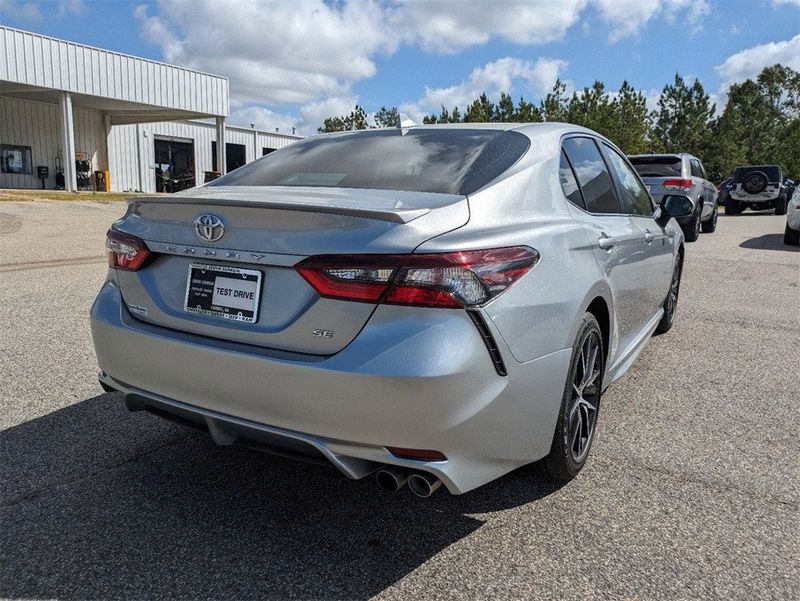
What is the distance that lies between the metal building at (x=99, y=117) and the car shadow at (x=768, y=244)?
804 inches

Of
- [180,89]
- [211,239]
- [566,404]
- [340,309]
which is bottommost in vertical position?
[566,404]

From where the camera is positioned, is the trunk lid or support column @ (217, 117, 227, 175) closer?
the trunk lid

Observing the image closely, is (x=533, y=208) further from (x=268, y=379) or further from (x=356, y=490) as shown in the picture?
(x=356, y=490)

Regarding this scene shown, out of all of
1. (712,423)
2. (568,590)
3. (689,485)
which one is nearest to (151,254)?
(568,590)

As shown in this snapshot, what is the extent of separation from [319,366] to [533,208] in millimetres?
1080

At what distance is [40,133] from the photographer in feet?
95.4

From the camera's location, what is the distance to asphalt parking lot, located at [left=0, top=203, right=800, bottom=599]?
2.20m

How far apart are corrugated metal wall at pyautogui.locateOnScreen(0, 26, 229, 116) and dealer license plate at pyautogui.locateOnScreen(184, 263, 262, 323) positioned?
2438 cm

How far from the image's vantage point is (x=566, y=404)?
258cm

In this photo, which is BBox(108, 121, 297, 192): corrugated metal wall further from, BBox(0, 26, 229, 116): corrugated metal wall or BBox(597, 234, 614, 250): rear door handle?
BBox(597, 234, 614, 250): rear door handle

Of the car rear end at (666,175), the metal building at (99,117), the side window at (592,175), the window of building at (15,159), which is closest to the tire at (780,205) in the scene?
the car rear end at (666,175)

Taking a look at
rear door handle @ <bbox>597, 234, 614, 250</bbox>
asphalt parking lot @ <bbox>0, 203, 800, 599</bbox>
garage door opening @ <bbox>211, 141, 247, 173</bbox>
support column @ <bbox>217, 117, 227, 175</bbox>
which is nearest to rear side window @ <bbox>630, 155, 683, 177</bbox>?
asphalt parking lot @ <bbox>0, 203, 800, 599</bbox>

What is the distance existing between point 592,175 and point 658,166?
10073mm

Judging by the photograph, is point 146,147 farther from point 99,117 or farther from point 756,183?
point 756,183
